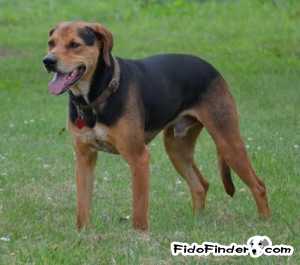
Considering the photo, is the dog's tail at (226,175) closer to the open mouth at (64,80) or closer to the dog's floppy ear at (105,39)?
the dog's floppy ear at (105,39)

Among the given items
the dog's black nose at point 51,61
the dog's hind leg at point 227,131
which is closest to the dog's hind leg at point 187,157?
the dog's hind leg at point 227,131

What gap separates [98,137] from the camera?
7781 mm

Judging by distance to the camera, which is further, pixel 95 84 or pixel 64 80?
pixel 95 84

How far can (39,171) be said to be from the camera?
1057 cm

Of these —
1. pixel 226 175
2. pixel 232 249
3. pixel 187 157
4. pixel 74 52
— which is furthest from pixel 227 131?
pixel 232 249

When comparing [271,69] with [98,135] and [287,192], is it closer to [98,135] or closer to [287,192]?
[287,192]

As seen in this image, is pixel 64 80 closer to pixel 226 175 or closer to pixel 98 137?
pixel 98 137

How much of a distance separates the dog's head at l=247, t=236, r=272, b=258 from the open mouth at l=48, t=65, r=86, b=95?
1.75 metres

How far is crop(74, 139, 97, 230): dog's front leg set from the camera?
8078 mm

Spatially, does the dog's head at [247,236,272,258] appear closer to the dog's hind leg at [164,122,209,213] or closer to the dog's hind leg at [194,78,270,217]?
the dog's hind leg at [194,78,270,217]

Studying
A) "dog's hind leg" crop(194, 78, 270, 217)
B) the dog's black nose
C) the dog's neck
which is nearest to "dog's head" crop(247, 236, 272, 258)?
"dog's hind leg" crop(194, 78, 270, 217)

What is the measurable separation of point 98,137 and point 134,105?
386mm

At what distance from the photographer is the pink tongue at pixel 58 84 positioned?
747 centimetres

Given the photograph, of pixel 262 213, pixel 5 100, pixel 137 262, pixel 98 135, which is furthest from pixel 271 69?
pixel 137 262
